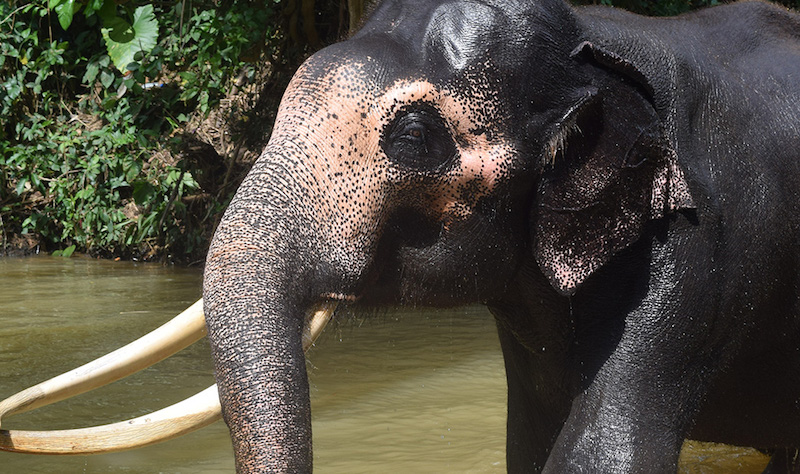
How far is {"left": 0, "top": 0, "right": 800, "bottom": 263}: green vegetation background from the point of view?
8347mm

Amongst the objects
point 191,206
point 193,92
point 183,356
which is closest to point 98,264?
point 191,206

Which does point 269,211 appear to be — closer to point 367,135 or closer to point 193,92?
point 367,135

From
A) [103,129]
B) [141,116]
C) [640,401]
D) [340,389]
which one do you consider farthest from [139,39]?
[640,401]

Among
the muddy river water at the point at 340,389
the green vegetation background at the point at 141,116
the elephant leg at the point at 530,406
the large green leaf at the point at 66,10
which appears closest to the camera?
the elephant leg at the point at 530,406

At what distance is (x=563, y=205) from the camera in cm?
229

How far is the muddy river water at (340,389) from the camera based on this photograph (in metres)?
3.70

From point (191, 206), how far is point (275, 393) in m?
8.14

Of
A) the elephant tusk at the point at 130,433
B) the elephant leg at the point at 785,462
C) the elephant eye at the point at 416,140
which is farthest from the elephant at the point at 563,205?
the elephant leg at the point at 785,462

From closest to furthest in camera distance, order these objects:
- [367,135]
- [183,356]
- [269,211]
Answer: [269,211]
[367,135]
[183,356]

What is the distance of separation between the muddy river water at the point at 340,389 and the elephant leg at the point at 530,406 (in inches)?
16.0

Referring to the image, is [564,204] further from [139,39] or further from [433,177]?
[139,39]

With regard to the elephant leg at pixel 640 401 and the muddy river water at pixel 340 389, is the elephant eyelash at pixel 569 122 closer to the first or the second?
the elephant leg at pixel 640 401

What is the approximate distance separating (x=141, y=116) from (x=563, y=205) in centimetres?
884

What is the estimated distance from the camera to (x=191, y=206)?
9.69 meters
